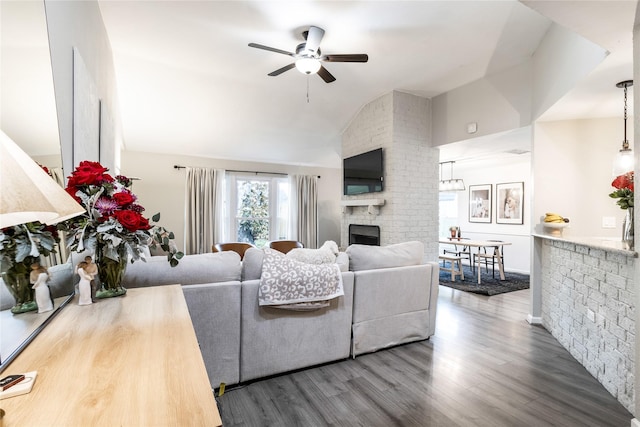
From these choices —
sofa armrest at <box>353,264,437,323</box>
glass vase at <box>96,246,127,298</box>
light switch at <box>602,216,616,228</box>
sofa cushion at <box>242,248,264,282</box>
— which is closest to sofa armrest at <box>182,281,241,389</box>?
sofa cushion at <box>242,248,264,282</box>

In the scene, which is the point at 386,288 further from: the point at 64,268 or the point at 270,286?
the point at 64,268

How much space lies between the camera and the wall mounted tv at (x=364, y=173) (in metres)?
4.57

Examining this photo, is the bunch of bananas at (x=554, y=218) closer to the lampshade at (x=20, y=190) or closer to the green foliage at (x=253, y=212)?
the lampshade at (x=20, y=190)

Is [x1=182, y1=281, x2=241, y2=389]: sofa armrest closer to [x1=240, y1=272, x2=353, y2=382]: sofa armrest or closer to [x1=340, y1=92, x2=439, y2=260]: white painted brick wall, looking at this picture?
[x1=240, y1=272, x2=353, y2=382]: sofa armrest

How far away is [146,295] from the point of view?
1439 mm

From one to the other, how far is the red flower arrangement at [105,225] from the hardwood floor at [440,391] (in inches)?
42.6

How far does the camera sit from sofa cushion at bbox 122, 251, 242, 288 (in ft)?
5.98

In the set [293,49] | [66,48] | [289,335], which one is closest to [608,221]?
[289,335]

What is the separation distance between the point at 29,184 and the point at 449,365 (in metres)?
2.67

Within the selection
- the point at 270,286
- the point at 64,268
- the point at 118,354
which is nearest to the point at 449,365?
the point at 270,286

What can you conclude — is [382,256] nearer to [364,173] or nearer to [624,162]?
[624,162]

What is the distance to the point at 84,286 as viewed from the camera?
1.28 meters

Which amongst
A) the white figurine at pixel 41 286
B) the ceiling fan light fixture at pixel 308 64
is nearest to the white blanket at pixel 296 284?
the white figurine at pixel 41 286

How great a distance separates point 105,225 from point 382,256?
198 centimetres
